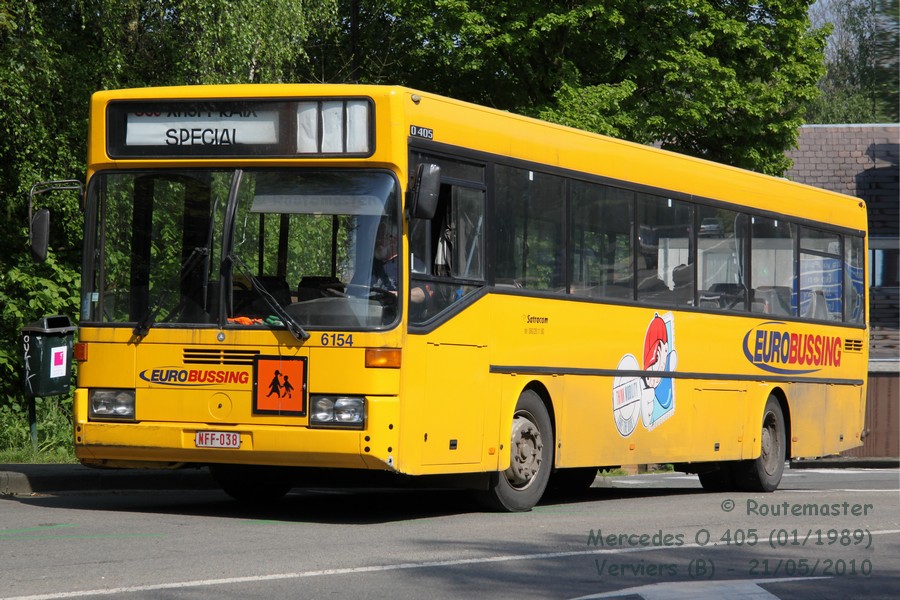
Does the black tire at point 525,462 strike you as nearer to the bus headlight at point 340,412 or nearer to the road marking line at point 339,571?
the bus headlight at point 340,412

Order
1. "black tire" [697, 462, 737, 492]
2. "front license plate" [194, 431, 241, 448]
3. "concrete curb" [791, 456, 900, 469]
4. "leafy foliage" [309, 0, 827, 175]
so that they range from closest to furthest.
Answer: "front license plate" [194, 431, 241, 448] → "black tire" [697, 462, 737, 492] → "concrete curb" [791, 456, 900, 469] → "leafy foliage" [309, 0, 827, 175]


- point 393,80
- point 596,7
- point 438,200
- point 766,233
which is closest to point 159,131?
point 438,200

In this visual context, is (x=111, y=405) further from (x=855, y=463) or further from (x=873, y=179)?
(x=873, y=179)

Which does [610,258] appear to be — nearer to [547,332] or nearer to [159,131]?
[547,332]

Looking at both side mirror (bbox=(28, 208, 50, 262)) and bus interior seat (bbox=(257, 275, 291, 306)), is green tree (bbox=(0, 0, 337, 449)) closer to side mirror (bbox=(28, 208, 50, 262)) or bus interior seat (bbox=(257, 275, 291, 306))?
side mirror (bbox=(28, 208, 50, 262))

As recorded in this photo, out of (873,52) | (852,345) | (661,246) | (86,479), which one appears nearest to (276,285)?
(86,479)

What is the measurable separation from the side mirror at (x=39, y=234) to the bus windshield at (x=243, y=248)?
1.27 feet

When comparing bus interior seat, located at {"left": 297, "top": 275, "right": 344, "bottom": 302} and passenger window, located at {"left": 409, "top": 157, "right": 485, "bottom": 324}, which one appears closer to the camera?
bus interior seat, located at {"left": 297, "top": 275, "right": 344, "bottom": 302}

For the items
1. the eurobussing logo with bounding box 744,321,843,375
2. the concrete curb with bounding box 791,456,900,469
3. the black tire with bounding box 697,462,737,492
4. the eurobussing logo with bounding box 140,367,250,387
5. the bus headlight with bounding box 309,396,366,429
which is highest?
the eurobussing logo with bounding box 744,321,843,375

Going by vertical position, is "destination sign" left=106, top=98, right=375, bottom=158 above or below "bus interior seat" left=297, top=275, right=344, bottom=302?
above

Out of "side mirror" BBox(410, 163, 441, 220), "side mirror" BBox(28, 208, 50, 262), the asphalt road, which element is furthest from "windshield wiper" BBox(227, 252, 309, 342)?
"side mirror" BBox(28, 208, 50, 262)

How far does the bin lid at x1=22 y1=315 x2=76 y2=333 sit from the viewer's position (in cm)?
1588

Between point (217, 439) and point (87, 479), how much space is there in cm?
360

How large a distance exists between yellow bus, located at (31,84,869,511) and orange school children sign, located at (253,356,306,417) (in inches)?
0.6
